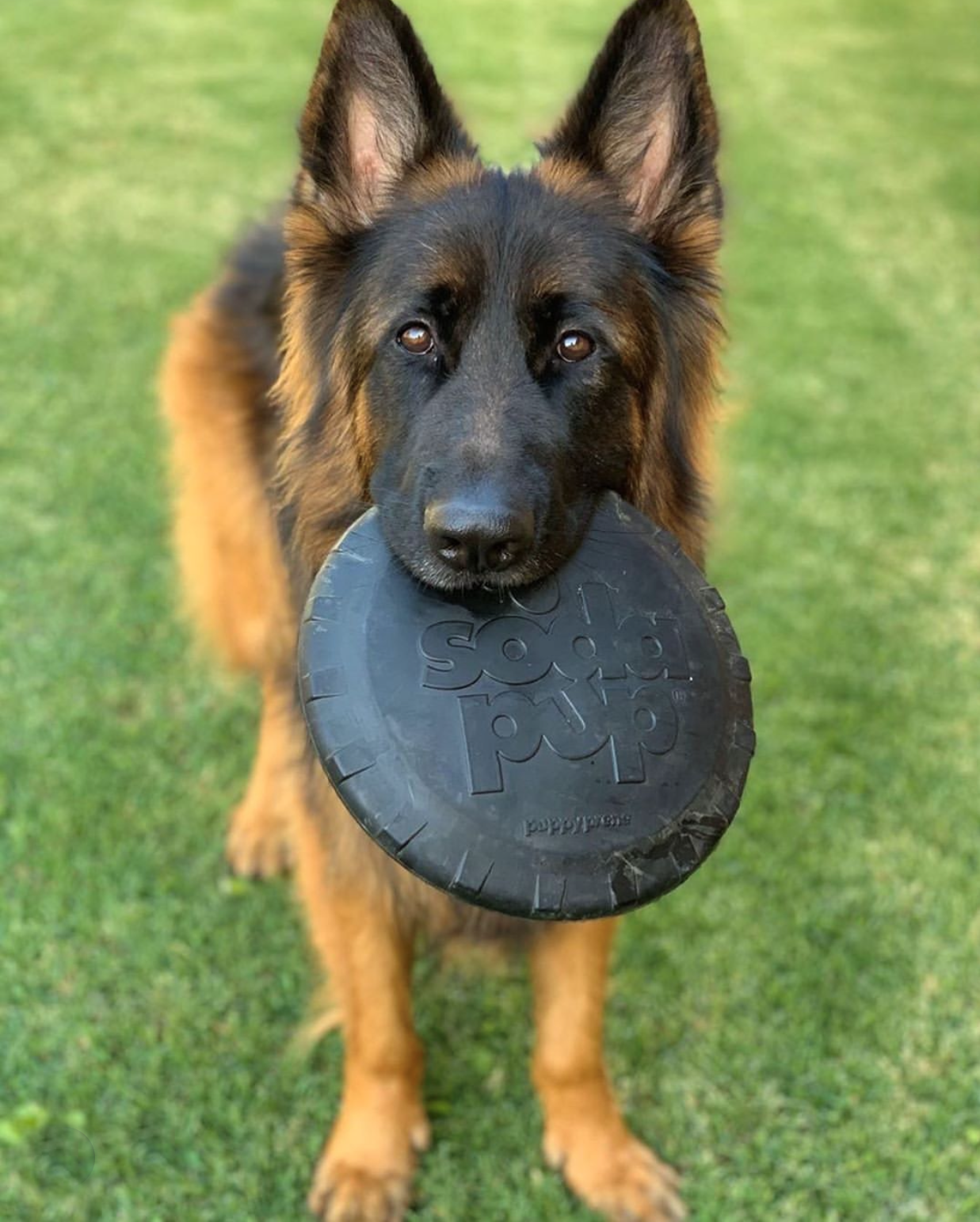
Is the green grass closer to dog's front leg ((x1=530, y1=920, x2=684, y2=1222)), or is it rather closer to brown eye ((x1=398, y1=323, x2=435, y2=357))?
dog's front leg ((x1=530, y1=920, x2=684, y2=1222))

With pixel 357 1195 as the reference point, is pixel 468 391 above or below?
above

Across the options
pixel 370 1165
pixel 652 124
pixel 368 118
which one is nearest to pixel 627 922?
pixel 370 1165

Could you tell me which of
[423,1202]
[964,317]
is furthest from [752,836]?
[964,317]

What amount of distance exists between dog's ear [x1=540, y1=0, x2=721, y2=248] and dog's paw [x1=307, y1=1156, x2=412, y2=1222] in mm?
2593

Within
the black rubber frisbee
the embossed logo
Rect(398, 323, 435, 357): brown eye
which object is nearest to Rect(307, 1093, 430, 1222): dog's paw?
the black rubber frisbee

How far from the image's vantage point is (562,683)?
2.47 metres

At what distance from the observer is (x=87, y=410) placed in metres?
6.18

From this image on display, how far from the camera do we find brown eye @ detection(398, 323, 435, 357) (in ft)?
8.89

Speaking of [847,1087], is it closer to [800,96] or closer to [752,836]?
[752,836]

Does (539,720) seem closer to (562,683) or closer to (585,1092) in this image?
(562,683)

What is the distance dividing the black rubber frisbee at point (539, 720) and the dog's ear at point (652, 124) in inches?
34.8

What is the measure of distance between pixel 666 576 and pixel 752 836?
195 cm

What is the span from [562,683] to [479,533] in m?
0.38

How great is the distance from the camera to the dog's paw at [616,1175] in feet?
10.4
